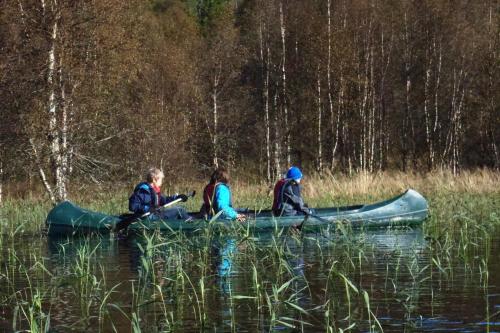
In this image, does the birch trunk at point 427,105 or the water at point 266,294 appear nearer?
the water at point 266,294

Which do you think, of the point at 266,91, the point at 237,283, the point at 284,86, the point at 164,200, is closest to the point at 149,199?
the point at 164,200

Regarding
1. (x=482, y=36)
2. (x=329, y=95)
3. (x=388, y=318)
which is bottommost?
(x=388, y=318)

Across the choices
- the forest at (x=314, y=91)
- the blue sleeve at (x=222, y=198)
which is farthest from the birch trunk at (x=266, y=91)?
the blue sleeve at (x=222, y=198)

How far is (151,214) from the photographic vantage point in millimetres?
13312

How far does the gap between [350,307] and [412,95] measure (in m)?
28.1

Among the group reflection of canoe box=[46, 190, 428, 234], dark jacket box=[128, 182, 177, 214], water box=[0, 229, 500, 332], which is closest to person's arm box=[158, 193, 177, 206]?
dark jacket box=[128, 182, 177, 214]

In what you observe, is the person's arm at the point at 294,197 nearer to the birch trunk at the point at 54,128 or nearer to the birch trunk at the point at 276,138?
the birch trunk at the point at 54,128

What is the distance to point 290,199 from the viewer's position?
13.5m

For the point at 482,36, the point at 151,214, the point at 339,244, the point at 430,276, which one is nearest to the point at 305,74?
the point at 482,36

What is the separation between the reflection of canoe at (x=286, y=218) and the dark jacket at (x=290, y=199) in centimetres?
25

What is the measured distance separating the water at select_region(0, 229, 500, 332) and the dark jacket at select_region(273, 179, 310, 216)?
8.40 ft

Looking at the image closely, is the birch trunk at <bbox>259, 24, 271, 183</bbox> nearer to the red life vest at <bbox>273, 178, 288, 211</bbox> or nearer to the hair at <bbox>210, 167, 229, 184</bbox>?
the red life vest at <bbox>273, 178, 288, 211</bbox>

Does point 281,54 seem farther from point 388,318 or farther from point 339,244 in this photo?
point 388,318

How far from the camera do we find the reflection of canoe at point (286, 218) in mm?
12953
